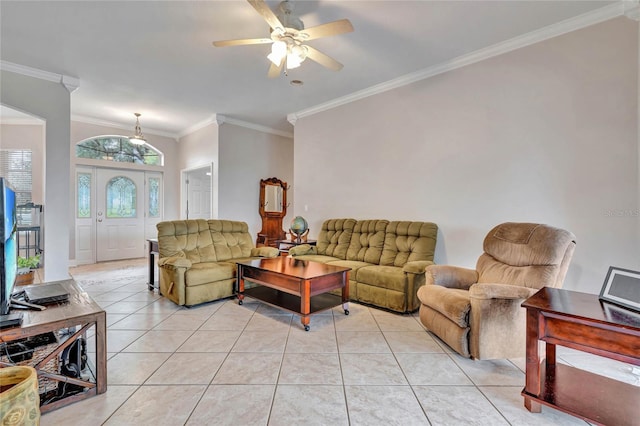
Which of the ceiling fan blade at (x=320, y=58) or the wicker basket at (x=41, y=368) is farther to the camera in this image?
the ceiling fan blade at (x=320, y=58)

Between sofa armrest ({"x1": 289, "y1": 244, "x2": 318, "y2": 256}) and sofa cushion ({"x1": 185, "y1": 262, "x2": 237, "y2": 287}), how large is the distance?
0.90 metres

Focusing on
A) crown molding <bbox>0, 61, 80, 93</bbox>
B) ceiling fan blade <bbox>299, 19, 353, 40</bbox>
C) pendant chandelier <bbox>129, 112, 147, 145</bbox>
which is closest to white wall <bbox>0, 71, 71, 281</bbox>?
crown molding <bbox>0, 61, 80, 93</bbox>

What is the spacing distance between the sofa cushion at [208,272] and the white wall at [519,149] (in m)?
2.09

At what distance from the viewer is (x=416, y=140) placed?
3.93 m

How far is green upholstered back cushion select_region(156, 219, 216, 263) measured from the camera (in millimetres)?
3646

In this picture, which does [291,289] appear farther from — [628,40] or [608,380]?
[628,40]

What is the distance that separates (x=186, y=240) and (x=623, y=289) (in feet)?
13.3

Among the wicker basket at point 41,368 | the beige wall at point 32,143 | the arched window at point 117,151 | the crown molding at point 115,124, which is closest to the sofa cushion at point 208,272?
the wicker basket at point 41,368

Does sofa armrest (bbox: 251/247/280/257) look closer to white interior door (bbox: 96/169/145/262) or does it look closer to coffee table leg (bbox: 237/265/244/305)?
coffee table leg (bbox: 237/265/244/305)

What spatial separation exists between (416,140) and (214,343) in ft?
11.0

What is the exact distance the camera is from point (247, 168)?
6.23 m

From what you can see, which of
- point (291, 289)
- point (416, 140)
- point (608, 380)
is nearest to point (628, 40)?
point (416, 140)

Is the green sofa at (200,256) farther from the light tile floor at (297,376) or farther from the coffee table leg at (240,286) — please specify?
the light tile floor at (297,376)

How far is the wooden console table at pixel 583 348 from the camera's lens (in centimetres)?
134
